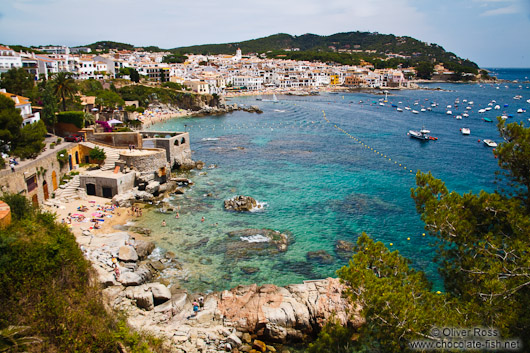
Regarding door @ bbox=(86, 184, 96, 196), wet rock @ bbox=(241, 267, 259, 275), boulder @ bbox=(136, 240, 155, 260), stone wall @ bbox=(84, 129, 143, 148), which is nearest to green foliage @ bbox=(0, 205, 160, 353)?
boulder @ bbox=(136, 240, 155, 260)

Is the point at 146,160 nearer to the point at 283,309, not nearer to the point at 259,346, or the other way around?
the point at 283,309

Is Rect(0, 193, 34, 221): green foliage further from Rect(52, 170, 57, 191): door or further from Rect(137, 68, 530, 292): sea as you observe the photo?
Rect(52, 170, 57, 191): door

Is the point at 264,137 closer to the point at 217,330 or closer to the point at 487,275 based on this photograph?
the point at 217,330

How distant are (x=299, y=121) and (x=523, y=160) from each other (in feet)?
201

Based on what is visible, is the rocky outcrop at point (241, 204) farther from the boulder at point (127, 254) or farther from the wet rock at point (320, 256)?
the boulder at point (127, 254)

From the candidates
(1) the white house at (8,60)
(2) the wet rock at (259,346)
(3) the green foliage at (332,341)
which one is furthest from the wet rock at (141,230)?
(1) the white house at (8,60)

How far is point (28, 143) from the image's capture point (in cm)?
2352

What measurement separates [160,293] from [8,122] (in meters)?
15.5

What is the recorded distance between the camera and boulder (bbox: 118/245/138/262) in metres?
18.4

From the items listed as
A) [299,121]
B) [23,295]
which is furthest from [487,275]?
[299,121]

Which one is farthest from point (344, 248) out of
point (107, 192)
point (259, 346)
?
point (107, 192)

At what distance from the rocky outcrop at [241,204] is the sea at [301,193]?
1.89 ft

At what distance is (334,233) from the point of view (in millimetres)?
23516

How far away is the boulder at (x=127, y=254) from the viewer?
18438mm
